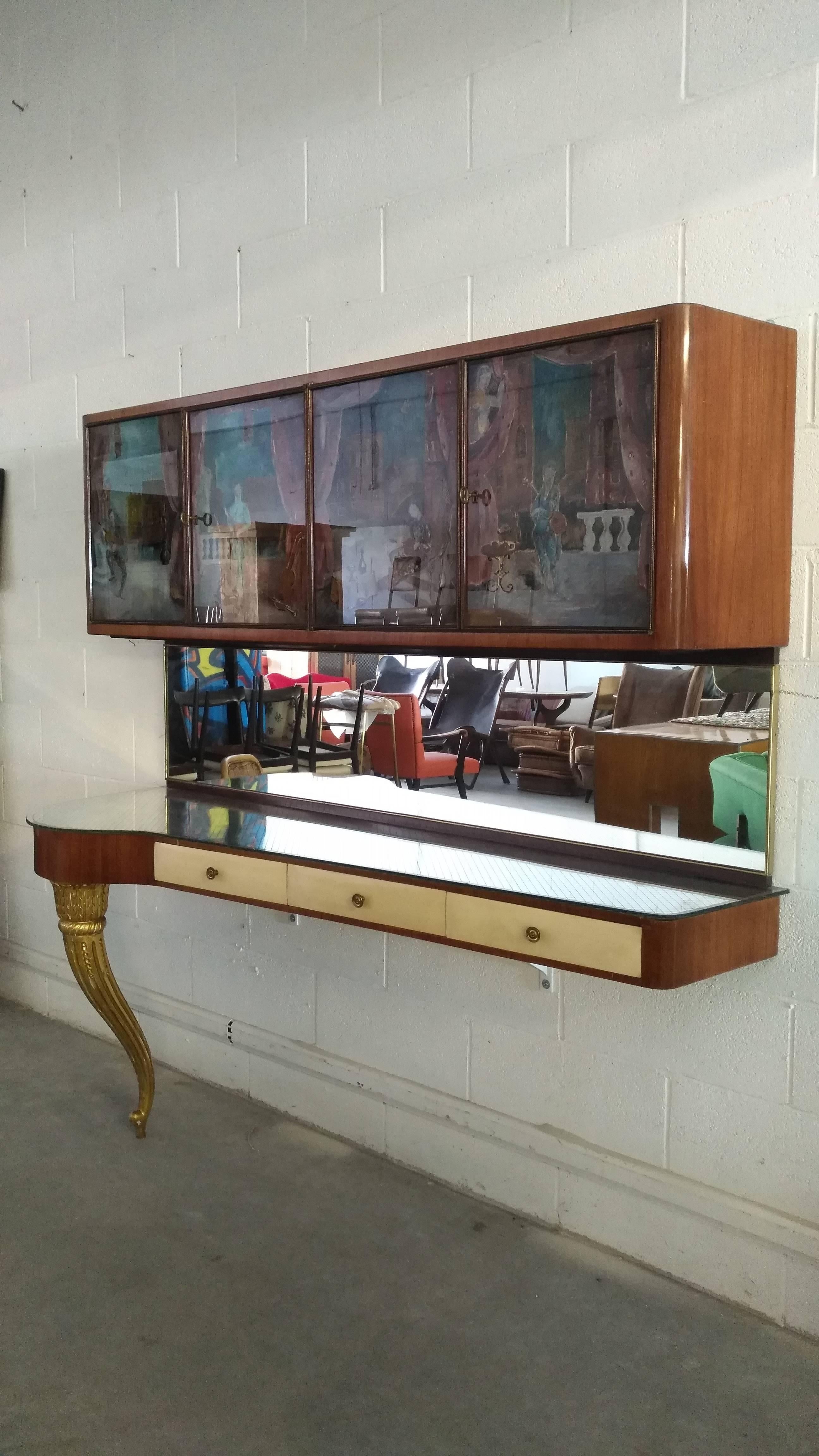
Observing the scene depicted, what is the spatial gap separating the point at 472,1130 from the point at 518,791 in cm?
88

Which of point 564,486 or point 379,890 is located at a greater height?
point 564,486

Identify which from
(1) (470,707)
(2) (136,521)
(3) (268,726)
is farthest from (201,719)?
(1) (470,707)

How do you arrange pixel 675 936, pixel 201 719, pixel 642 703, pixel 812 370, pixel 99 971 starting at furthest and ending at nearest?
1. pixel 201 719
2. pixel 99 971
3. pixel 642 703
4. pixel 812 370
5. pixel 675 936

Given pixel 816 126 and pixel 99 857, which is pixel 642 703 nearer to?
pixel 816 126

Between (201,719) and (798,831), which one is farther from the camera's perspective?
(201,719)

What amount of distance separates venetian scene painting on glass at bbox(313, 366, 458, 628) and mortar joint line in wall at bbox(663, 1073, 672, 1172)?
1094mm

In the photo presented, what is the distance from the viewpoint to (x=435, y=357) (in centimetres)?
234

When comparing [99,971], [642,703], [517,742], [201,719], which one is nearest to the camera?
[642,703]

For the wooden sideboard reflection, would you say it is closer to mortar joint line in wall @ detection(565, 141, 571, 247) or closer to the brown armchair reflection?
the brown armchair reflection

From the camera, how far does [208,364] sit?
3.30 m

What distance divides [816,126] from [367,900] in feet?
5.62

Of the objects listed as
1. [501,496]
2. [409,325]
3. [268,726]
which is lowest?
[268,726]

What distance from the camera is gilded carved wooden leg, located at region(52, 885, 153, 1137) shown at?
2.95 metres

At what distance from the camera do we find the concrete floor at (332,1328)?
1995mm
